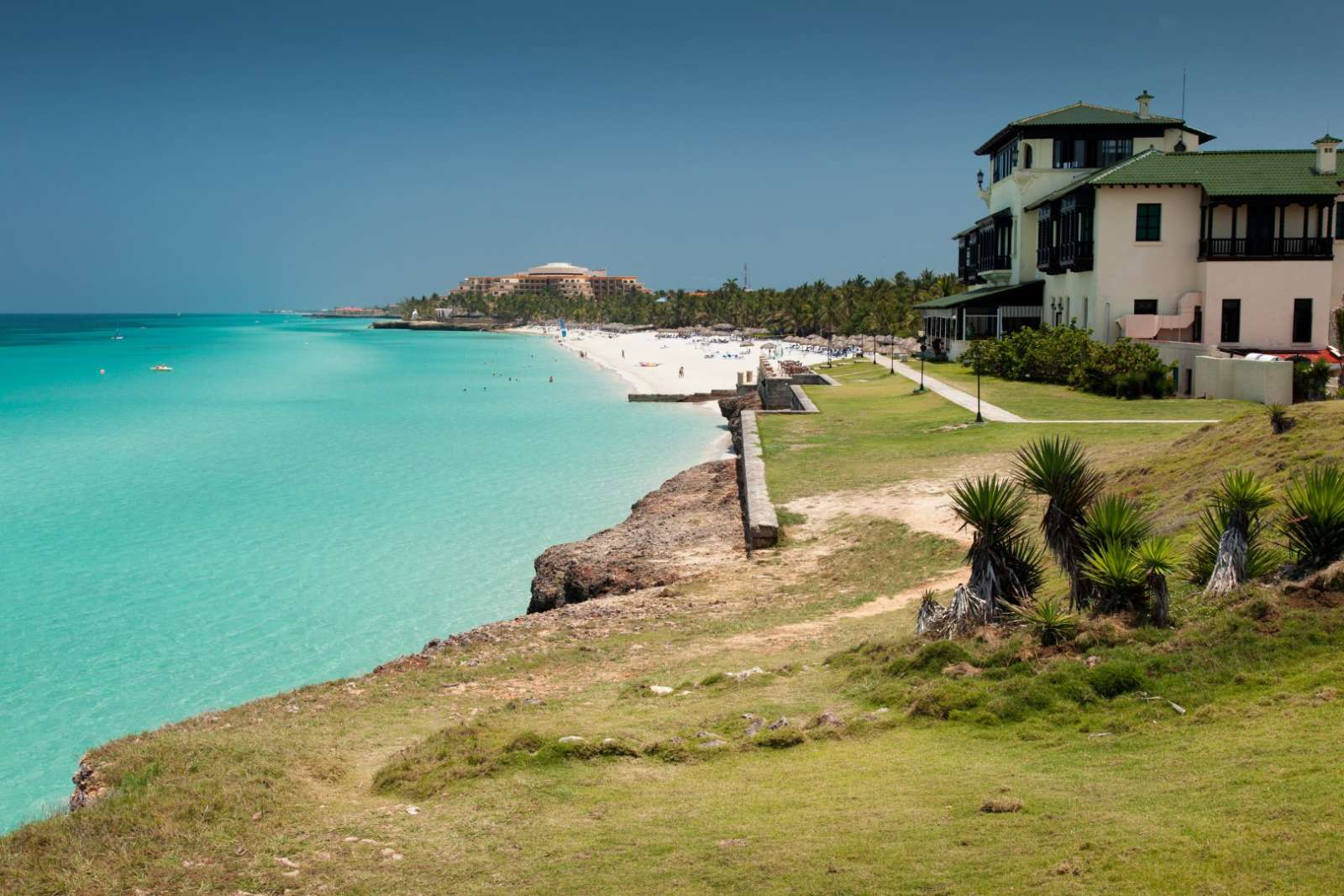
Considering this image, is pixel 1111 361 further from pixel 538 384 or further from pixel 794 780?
pixel 538 384

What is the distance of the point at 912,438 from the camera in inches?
1137

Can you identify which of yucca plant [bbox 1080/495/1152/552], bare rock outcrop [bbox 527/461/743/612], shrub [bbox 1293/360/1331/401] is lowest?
bare rock outcrop [bbox 527/461/743/612]

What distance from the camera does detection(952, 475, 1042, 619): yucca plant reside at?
1064cm

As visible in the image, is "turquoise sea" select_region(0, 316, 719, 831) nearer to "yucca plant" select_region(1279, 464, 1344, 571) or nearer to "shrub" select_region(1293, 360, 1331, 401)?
"yucca plant" select_region(1279, 464, 1344, 571)

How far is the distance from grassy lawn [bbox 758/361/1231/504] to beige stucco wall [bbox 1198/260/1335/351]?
20.2ft

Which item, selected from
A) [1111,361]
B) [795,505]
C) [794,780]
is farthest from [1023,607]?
[1111,361]

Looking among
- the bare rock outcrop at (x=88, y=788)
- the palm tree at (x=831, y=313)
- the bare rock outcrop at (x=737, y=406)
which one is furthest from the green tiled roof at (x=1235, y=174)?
the palm tree at (x=831, y=313)

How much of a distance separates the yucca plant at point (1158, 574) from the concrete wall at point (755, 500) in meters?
9.66

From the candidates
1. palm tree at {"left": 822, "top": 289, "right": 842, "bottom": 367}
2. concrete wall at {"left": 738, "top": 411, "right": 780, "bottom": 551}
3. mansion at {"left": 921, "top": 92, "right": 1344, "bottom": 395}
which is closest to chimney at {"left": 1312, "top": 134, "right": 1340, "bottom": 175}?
mansion at {"left": 921, "top": 92, "right": 1344, "bottom": 395}

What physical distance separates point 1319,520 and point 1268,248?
31.8 meters

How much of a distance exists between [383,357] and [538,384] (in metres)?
55.9

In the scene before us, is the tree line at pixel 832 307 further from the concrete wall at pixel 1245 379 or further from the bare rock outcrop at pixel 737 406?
the concrete wall at pixel 1245 379

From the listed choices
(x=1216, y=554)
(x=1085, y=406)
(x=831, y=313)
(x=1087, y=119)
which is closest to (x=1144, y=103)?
(x=1087, y=119)

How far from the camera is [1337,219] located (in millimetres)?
37781
